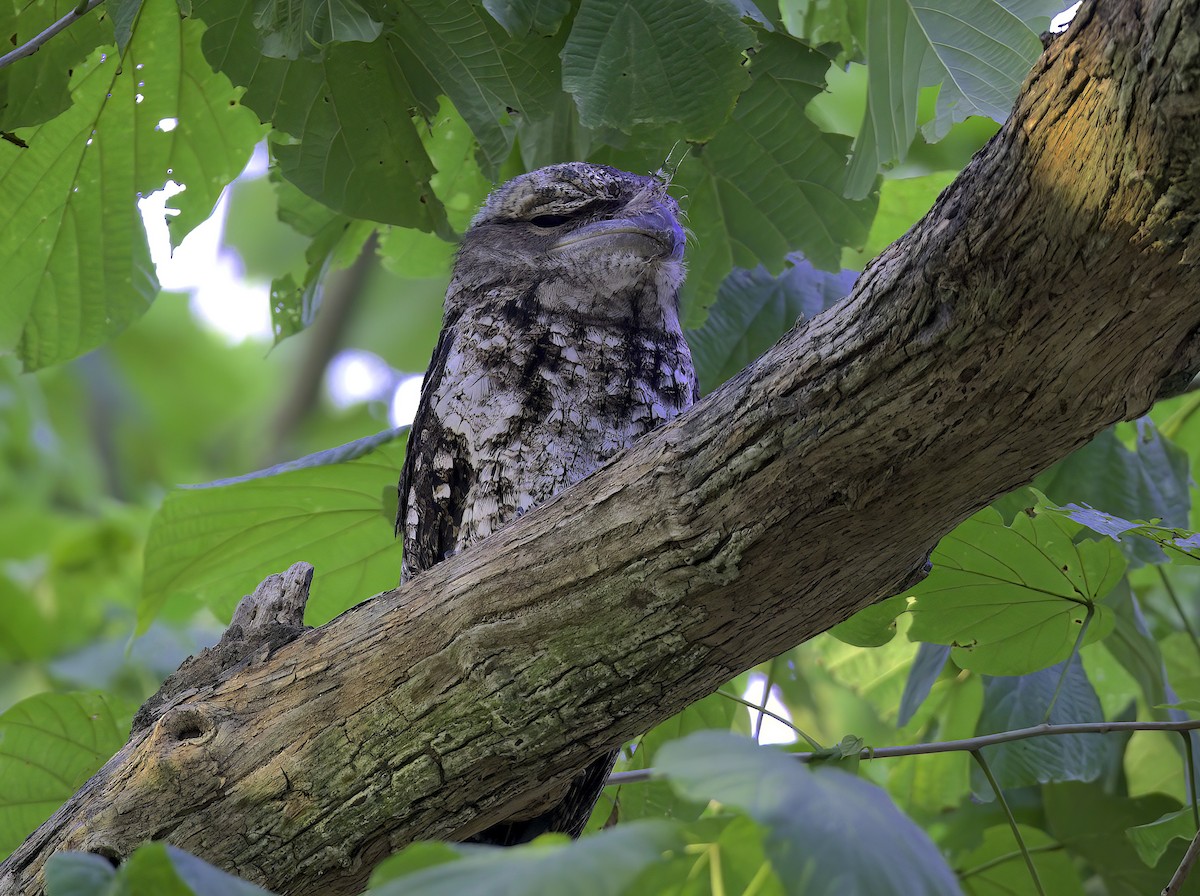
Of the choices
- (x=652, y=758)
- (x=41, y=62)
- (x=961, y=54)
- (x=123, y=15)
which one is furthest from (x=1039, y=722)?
(x=41, y=62)

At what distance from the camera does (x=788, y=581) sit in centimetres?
167

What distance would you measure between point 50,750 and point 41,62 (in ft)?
5.12

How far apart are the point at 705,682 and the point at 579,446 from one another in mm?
849

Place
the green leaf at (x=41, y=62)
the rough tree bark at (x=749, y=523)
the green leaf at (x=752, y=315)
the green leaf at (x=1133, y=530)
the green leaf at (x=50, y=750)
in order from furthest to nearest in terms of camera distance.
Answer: the green leaf at (x=752, y=315) < the green leaf at (x=50, y=750) < the green leaf at (x=41, y=62) < the green leaf at (x=1133, y=530) < the rough tree bark at (x=749, y=523)

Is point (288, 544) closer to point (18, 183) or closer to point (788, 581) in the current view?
point (18, 183)

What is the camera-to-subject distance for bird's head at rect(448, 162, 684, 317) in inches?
104

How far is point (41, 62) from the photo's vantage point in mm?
2344

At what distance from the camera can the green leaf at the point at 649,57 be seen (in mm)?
2045

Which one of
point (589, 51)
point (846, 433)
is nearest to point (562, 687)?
point (846, 433)

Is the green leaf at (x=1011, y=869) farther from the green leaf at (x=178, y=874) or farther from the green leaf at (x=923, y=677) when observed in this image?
the green leaf at (x=178, y=874)

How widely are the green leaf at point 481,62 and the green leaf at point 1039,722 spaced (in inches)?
69.5

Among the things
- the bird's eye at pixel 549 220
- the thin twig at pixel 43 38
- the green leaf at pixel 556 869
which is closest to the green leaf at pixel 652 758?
the bird's eye at pixel 549 220

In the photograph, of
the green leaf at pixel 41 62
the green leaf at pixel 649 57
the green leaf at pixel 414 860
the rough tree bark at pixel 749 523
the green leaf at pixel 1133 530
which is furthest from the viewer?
the green leaf at pixel 41 62

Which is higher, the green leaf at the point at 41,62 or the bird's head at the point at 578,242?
the green leaf at the point at 41,62
